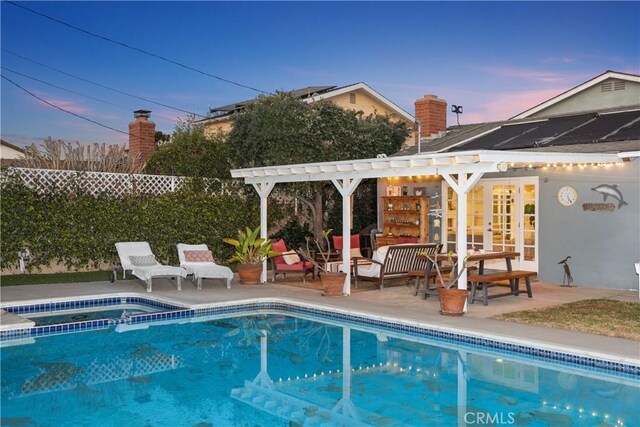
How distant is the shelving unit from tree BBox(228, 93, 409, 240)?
160 cm

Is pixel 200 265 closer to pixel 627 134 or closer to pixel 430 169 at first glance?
pixel 430 169

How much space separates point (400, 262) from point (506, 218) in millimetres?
3134

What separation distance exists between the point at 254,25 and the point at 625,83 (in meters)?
12.4

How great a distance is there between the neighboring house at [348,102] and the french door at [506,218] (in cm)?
841

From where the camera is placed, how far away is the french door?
13273 mm

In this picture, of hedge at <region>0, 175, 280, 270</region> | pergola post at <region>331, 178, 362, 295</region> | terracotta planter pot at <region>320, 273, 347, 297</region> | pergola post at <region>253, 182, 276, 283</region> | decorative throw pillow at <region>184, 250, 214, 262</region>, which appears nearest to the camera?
terracotta planter pot at <region>320, 273, 347, 297</region>

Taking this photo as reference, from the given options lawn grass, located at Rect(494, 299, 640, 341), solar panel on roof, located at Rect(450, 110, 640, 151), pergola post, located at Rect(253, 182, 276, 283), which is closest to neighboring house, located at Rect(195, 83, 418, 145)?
solar panel on roof, located at Rect(450, 110, 640, 151)

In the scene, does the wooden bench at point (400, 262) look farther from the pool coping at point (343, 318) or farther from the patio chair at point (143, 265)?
the patio chair at point (143, 265)

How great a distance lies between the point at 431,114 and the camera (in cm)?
1800

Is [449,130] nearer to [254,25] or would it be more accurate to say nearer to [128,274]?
[254,25]

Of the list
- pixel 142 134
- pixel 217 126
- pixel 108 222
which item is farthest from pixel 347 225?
pixel 217 126

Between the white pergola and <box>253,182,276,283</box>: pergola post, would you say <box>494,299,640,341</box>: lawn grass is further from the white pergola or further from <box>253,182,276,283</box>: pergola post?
Result: <box>253,182,276,283</box>: pergola post

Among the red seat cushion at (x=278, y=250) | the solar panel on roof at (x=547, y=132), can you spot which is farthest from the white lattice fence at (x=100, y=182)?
the solar panel on roof at (x=547, y=132)

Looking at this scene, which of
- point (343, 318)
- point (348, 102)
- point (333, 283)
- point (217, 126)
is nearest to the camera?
point (343, 318)
